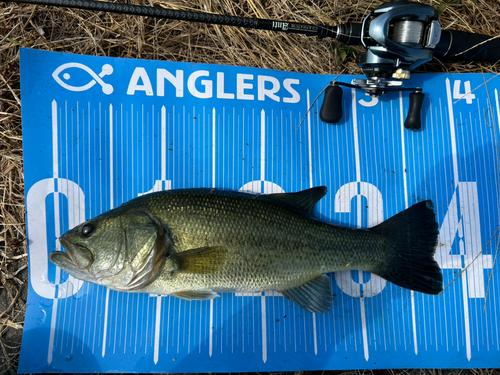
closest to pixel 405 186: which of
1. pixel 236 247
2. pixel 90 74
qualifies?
pixel 236 247

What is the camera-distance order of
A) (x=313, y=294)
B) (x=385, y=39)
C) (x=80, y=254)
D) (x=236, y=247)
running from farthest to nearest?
(x=313, y=294)
(x=385, y=39)
(x=236, y=247)
(x=80, y=254)

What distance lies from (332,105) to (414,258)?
1395mm

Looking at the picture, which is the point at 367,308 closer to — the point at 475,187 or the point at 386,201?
the point at 386,201

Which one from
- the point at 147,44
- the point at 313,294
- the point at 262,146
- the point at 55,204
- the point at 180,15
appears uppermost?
the point at 147,44

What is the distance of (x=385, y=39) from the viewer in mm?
2293

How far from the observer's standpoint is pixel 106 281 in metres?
2.09

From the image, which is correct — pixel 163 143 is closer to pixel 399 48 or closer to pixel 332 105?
pixel 332 105

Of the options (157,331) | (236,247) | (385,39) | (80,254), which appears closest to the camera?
(80,254)

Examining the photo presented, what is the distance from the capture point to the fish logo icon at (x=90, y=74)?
264 cm

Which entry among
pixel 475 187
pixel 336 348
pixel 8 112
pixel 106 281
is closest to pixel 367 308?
pixel 336 348

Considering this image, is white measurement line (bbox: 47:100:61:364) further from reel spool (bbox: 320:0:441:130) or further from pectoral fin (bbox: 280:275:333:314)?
reel spool (bbox: 320:0:441:130)

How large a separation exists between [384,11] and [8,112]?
3.10 meters

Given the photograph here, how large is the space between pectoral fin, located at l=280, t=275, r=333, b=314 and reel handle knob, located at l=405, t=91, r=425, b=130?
154 cm

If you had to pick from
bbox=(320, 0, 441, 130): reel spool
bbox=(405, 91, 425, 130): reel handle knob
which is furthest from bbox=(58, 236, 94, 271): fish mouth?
bbox=(405, 91, 425, 130): reel handle knob
